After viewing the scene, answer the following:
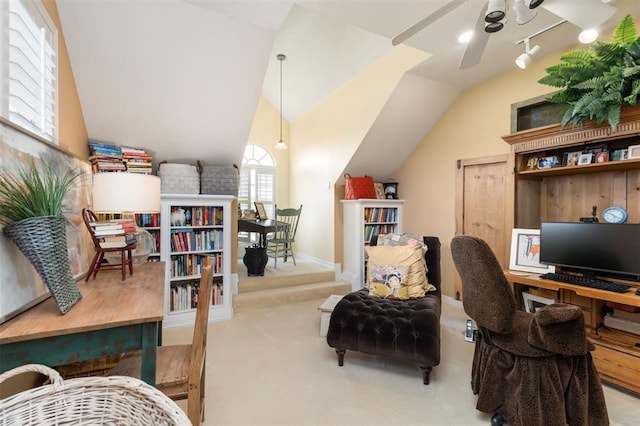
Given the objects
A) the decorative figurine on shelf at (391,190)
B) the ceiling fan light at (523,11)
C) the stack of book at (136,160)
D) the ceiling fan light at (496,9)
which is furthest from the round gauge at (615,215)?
the stack of book at (136,160)

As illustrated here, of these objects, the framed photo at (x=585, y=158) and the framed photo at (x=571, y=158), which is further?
the framed photo at (x=571, y=158)

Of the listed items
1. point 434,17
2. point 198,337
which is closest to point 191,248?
point 198,337

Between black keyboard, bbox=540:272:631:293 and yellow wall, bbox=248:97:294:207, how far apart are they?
447cm

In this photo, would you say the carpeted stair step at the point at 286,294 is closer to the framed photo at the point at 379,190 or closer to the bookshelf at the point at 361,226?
the bookshelf at the point at 361,226

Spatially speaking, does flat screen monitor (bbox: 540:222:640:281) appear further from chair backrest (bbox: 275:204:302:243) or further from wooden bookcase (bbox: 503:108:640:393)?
chair backrest (bbox: 275:204:302:243)

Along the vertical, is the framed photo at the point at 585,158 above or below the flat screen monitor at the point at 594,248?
above

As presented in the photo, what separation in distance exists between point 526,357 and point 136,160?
3532mm

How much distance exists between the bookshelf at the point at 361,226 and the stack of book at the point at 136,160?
2.54 m

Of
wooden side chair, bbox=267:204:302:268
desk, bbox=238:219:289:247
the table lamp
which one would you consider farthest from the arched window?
the table lamp

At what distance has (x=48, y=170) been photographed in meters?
1.41

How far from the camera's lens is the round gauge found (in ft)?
7.57

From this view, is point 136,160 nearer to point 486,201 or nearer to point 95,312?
point 95,312

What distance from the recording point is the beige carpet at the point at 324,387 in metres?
1.79

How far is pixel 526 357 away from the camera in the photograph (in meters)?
1.62
